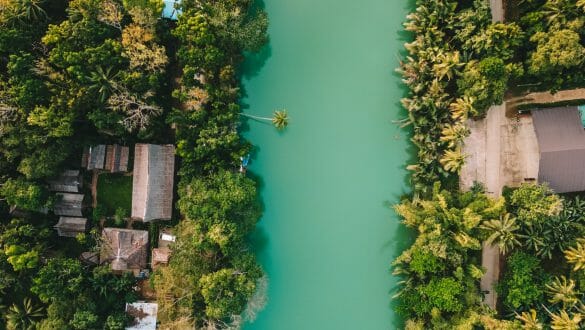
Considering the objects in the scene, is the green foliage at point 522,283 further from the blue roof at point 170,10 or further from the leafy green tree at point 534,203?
the blue roof at point 170,10

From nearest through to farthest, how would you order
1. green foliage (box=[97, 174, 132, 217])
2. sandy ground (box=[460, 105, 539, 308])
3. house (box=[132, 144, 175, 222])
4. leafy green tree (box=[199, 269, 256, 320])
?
leafy green tree (box=[199, 269, 256, 320])
house (box=[132, 144, 175, 222])
sandy ground (box=[460, 105, 539, 308])
green foliage (box=[97, 174, 132, 217])

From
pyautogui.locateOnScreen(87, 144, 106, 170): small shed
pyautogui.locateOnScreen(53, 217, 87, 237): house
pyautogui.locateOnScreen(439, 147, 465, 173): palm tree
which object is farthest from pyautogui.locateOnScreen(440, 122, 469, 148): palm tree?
pyautogui.locateOnScreen(53, 217, 87, 237): house

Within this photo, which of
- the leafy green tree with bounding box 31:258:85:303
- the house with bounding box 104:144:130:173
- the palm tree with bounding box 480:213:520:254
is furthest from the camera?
the house with bounding box 104:144:130:173

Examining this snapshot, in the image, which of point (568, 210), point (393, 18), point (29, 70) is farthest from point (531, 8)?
point (29, 70)

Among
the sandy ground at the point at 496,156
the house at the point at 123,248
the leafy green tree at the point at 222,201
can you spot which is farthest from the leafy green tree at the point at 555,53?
the house at the point at 123,248

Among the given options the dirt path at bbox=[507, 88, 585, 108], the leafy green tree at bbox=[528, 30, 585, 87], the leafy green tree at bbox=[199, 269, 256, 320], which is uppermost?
the leafy green tree at bbox=[528, 30, 585, 87]

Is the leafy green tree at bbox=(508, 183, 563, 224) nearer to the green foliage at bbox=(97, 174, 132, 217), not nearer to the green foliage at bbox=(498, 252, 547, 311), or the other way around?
the green foliage at bbox=(498, 252, 547, 311)
